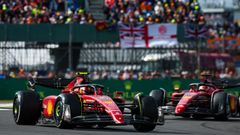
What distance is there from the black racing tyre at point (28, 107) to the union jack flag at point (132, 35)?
1878 centimetres

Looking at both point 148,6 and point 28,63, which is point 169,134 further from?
point 148,6

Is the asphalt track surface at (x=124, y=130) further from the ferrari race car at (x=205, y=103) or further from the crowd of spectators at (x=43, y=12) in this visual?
the crowd of spectators at (x=43, y=12)

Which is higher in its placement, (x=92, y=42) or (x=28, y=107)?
(x=92, y=42)

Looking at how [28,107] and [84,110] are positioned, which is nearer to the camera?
[84,110]

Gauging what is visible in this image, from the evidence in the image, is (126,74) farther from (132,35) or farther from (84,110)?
(84,110)

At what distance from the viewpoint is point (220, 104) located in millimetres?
21172

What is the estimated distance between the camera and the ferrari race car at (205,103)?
69.7 feet

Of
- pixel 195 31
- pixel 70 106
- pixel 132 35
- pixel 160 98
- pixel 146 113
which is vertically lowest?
pixel 160 98

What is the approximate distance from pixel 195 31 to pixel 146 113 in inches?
842

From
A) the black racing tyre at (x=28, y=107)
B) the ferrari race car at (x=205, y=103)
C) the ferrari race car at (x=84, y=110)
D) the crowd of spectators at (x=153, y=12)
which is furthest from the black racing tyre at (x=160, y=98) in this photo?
the crowd of spectators at (x=153, y=12)

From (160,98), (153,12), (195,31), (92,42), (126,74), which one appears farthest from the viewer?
(153,12)

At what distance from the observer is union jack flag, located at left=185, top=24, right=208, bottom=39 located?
1457 inches

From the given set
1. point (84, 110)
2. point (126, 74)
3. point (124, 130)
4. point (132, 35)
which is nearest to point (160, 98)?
point (124, 130)

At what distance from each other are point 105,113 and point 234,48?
2421 centimetres
